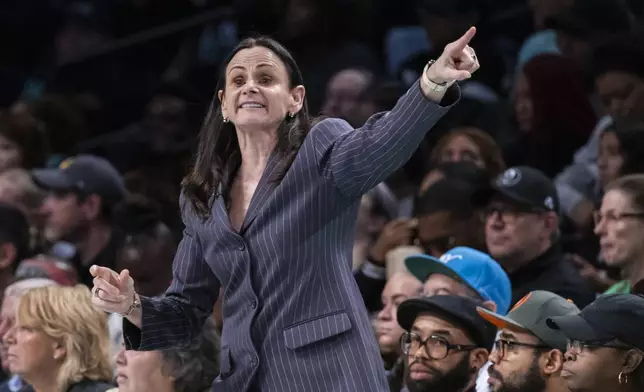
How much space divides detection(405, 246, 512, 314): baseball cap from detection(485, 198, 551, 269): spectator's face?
0.45 metres

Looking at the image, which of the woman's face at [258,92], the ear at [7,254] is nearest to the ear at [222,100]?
the woman's face at [258,92]

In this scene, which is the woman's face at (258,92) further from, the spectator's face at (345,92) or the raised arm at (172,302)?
the spectator's face at (345,92)

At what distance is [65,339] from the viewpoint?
5711 mm

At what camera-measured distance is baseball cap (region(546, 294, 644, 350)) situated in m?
4.44

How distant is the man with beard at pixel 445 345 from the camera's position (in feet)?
17.0

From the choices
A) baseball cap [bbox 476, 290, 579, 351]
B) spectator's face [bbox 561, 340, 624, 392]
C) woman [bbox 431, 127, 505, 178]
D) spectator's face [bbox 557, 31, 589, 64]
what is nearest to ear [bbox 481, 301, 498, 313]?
baseball cap [bbox 476, 290, 579, 351]

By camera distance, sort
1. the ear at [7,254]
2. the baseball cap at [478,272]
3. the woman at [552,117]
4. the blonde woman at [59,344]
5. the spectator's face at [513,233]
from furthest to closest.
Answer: the woman at [552,117] < the ear at [7,254] < the spectator's face at [513,233] < the blonde woman at [59,344] < the baseball cap at [478,272]

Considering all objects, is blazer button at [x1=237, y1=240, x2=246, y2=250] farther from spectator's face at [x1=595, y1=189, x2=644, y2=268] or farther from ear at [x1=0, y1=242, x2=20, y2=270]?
ear at [x1=0, y1=242, x2=20, y2=270]

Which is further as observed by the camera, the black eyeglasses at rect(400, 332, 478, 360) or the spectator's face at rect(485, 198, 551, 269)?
the spectator's face at rect(485, 198, 551, 269)

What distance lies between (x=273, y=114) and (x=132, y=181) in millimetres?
4318

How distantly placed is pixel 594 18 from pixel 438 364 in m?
3.36

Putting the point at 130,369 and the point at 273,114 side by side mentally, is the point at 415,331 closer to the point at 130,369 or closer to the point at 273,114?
the point at 130,369

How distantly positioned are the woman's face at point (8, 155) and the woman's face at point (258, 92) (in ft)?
15.6

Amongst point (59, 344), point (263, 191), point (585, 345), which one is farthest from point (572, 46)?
point (263, 191)
